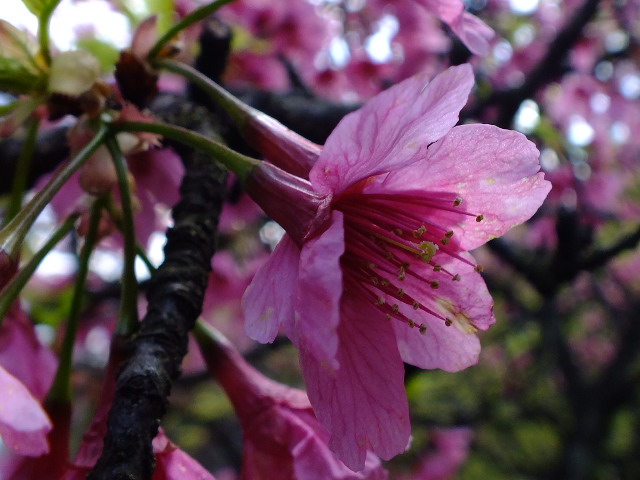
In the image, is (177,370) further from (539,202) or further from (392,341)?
(539,202)

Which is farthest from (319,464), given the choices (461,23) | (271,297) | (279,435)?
(461,23)

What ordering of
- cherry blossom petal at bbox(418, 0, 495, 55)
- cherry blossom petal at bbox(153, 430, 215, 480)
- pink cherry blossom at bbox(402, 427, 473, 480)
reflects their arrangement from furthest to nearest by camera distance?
pink cherry blossom at bbox(402, 427, 473, 480) < cherry blossom petal at bbox(418, 0, 495, 55) < cherry blossom petal at bbox(153, 430, 215, 480)

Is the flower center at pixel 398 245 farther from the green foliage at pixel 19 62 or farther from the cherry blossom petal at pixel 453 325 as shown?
the green foliage at pixel 19 62

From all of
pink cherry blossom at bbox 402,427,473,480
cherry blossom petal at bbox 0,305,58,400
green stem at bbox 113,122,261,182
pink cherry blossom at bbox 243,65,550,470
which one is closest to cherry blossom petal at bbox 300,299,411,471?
pink cherry blossom at bbox 243,65,550,470

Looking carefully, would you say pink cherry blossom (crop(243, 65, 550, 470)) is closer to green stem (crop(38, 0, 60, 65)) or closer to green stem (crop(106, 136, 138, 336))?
green stem (crop(106, 136, 138, 336))

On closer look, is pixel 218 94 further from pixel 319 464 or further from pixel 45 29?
pixel 319 464
